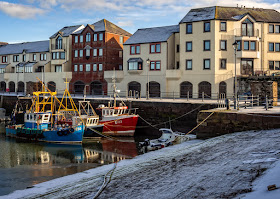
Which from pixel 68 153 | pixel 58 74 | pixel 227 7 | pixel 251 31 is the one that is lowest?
pixel 68 153

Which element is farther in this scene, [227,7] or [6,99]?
[6,99]

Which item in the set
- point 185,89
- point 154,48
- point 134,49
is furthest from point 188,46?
point 134,49

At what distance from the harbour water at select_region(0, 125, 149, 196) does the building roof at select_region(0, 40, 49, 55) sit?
123 feet

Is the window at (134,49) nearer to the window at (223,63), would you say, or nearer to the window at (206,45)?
the window at (206,45)

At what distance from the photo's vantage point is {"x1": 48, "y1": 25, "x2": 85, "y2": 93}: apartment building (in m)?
58.1

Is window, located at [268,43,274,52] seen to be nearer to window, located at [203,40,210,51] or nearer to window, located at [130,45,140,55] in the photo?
window, located at [203,40,210,51]

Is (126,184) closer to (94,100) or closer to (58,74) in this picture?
(94,100)

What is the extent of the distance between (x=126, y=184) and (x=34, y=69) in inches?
2280

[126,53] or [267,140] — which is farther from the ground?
[126,53]

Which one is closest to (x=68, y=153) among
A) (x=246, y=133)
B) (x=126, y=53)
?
(x=246, y=133)

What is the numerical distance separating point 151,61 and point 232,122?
29420 mm

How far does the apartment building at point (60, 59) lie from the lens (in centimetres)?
5806

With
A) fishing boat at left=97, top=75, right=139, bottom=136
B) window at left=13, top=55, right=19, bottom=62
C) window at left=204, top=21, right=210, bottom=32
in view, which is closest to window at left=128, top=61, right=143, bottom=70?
window at left=204, top=21, right=210, bottom=32

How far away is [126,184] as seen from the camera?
11.0m
